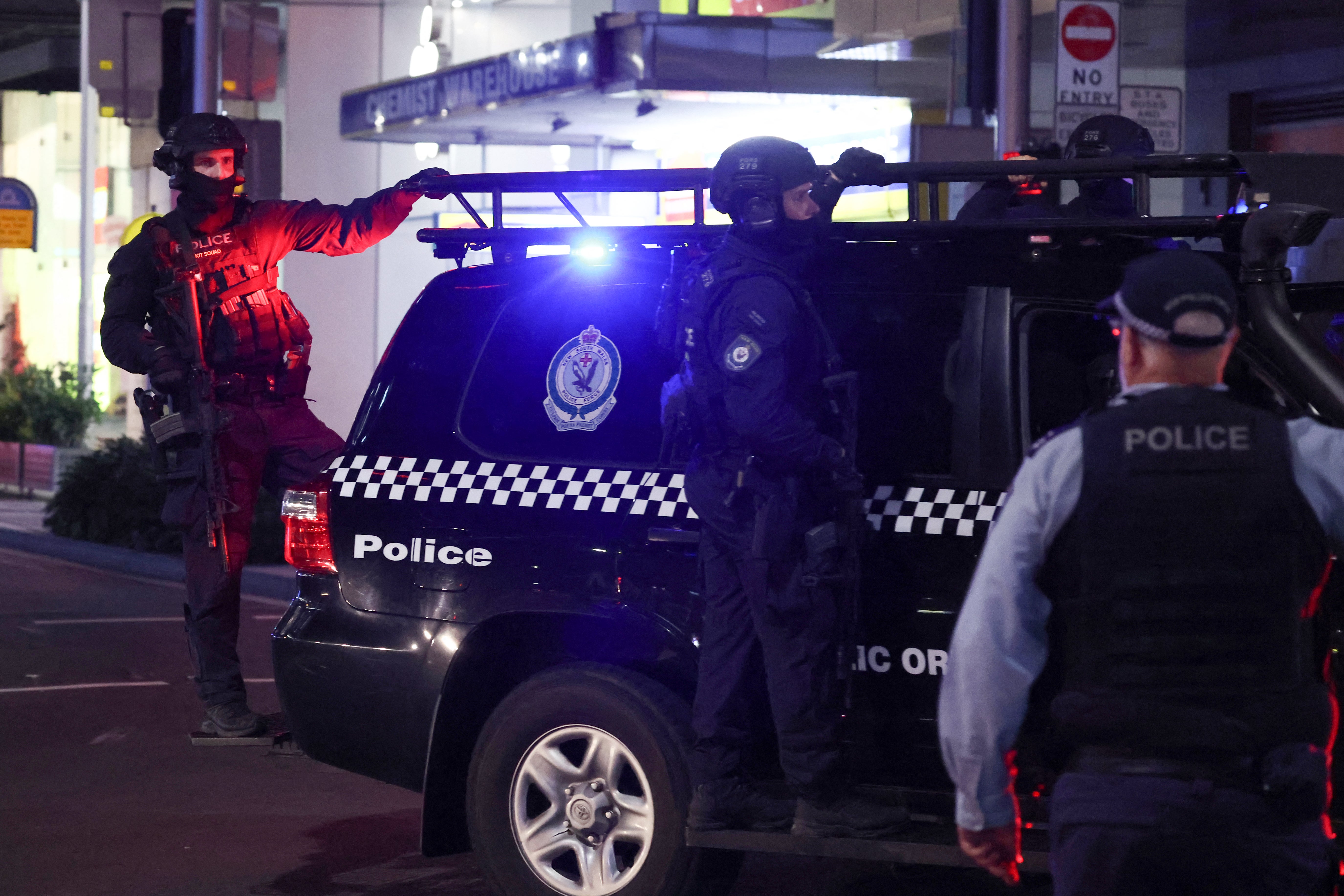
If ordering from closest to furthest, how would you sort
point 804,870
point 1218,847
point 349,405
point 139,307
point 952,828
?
point 1218,847 → point 952,828 → point 804,870 → point 139,307 → point 349,405

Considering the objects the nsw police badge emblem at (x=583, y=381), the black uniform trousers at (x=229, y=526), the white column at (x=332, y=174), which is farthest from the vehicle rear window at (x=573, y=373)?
the white column at (x=332, y=174)

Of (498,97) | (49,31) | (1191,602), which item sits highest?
(49,31)

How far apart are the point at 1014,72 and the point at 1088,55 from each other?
1.71 feet

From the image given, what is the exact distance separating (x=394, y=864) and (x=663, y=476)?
183 cm

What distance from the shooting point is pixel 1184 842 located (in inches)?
110

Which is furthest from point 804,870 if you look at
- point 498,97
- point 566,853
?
point 498,97

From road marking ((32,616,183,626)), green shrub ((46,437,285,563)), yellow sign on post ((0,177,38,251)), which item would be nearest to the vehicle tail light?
road marking ((32,616,183,626))

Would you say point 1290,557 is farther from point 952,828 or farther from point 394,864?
point 394,864

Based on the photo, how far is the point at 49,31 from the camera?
118ft

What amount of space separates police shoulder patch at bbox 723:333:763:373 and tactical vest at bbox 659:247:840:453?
0.05m

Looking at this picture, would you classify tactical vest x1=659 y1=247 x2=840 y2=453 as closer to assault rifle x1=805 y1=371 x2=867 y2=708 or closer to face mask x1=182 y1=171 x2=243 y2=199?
assault rifle x1=805 y1=371 x2=867 y2=708

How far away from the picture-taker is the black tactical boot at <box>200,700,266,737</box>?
6.31m

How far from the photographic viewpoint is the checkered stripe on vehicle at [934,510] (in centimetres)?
449

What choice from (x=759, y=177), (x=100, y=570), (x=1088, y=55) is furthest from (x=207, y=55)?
(x=759, y=177)
